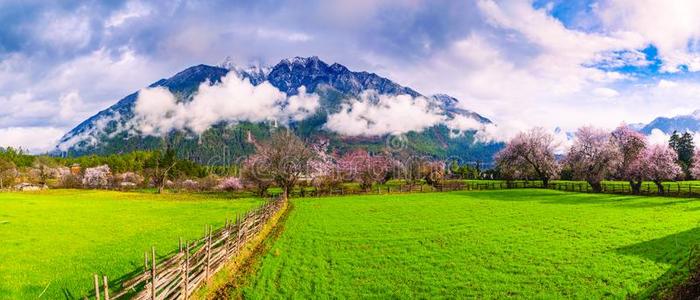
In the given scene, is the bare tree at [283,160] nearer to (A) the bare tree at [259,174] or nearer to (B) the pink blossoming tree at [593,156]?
(A) the bare tree at [259,174]

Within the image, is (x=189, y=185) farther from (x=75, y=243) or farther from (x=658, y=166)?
(x=658, y=166)

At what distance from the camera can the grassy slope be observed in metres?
15.7

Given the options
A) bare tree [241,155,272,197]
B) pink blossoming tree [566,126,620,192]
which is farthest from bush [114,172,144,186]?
pink blossoming tree [566,126,620,192]

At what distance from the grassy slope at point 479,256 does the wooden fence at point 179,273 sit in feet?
6.71

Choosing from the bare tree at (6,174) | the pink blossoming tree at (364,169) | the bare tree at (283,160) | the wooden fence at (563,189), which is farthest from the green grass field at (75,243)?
the bare tree at (6,174)

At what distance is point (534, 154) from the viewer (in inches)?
3219

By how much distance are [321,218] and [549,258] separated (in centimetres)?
2204

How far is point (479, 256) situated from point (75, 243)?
2380cm

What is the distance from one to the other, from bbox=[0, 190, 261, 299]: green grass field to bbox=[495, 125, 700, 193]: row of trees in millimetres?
58511

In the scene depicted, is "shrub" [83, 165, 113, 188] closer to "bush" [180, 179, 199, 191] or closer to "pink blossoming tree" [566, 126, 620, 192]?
"bush" [180, 179, 199, 191]

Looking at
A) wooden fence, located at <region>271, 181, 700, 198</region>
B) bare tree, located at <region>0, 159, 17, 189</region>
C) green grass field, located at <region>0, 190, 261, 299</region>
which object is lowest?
green grass field, located at <region>0, 190, 261, 299</region>

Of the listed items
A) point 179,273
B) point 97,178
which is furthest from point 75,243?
point 97,178

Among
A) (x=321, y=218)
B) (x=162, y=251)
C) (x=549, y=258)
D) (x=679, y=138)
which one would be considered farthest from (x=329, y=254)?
(x=679, y=138)

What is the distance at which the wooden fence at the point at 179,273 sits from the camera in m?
12.4
